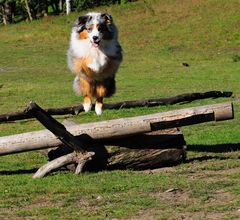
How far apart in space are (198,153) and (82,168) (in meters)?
2.14

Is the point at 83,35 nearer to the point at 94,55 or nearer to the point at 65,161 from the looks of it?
the point at 94,55

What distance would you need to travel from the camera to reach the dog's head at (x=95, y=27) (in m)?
10.8

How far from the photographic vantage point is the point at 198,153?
34.9 feet

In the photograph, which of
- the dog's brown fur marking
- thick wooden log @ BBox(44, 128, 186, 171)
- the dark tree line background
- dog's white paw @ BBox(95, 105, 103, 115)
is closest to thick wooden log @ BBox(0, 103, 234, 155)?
thick wooden log @ BBox(44, 128, 186, 171)

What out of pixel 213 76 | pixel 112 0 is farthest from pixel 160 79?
pixel 112 0

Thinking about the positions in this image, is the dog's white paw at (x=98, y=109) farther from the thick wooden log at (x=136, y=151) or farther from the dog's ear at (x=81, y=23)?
the thick wooden log at (x=136, y=151)

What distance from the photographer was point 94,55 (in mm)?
11078

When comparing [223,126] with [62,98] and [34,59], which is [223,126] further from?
[34,59]

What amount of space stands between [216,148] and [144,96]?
943 centimetres

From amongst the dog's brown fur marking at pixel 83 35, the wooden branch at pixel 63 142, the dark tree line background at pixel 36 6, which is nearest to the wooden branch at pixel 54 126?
the wooden branch at pixel 63 142

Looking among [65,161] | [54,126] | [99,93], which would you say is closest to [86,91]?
[99,93]

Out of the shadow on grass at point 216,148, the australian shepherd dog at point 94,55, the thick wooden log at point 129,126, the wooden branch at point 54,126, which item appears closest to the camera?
the wooden branch at point 54,126

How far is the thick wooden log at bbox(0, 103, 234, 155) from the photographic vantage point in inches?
363

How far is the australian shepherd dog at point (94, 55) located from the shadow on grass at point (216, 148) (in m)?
Answer: 1.78
